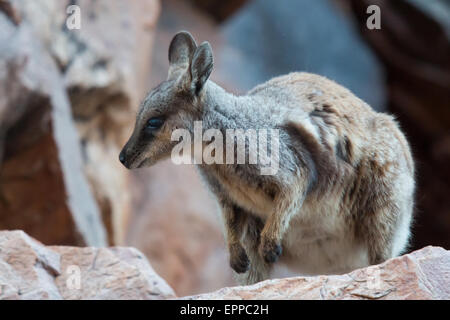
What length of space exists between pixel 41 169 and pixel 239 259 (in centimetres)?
276

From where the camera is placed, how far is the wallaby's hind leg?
15.2 feet

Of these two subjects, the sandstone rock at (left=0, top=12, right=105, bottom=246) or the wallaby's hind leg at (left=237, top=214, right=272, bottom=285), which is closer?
the wallaby's hind leg at (left=237, top=214, right=272, bottom=285)

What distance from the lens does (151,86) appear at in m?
10.2

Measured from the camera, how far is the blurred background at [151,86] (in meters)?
6.35

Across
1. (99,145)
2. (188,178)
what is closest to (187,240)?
(188,178)

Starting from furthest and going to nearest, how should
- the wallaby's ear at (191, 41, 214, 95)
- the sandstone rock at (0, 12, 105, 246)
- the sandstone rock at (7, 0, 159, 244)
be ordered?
the sandstone rock at (7, 0, 159, 244) → the sandstone rock at (0, 12, 105, 246) → the wallaby's ear at (191, 41, 214, 95)

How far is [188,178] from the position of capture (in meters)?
10.2

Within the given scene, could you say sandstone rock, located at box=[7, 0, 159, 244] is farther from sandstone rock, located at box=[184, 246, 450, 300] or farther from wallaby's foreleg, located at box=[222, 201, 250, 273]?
sandstone rock, located at box=[184, 246, 450, 300]

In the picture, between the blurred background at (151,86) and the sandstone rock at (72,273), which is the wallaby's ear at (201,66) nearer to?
the sandstone rock at (72,273)

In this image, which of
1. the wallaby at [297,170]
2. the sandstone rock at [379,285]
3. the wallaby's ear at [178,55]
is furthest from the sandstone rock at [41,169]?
the sandstone rock at [379,285]

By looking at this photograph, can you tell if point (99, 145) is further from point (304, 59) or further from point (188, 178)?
point (304, 59)

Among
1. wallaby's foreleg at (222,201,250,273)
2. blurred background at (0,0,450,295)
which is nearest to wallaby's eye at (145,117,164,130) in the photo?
wallaby's foreleg at (222,201,250,273)

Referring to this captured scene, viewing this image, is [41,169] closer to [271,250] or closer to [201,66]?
[201,66]

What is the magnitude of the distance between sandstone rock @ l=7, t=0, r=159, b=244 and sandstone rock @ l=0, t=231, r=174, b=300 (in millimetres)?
3049
